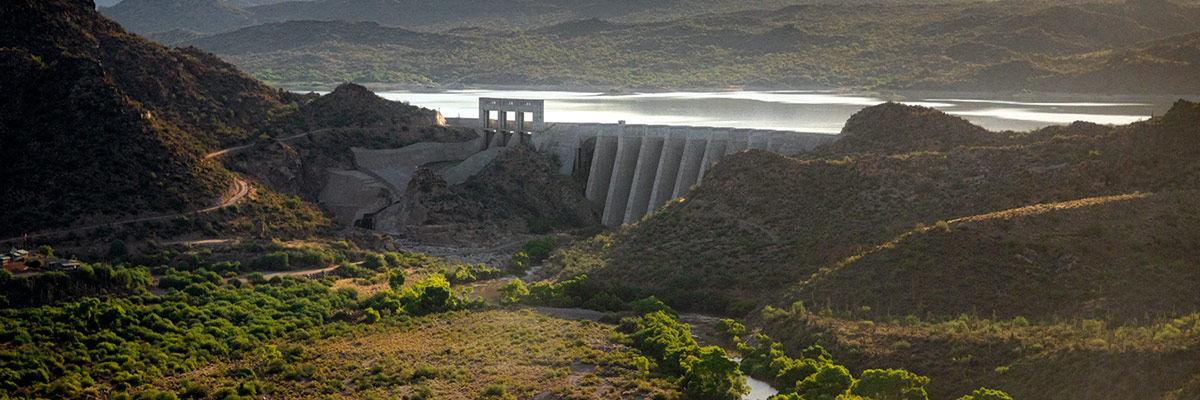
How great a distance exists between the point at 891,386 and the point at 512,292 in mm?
19956

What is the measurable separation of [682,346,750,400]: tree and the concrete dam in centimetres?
2638

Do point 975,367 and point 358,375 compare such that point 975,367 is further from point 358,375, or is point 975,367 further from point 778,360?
point 358,375

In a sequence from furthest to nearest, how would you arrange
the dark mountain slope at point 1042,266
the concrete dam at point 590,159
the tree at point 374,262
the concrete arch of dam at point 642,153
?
the concrete dam at point 590,159, the concrete arch of dam at point 642,153, the tree at point 374,262, the dark mountain slope at point 1042,266

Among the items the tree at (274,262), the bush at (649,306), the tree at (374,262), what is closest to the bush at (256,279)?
the tree at (274,262)

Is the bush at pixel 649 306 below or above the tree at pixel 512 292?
above

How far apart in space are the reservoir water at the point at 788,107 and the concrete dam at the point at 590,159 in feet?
88.5

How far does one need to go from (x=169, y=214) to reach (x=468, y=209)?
15.7 meters

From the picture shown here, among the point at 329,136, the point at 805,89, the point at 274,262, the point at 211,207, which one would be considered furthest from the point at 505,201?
A: the point at 805,89

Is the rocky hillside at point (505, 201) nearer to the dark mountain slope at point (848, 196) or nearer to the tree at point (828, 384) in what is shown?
the dark mountain slope at point (848, 196)

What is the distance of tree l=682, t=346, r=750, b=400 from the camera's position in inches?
1367

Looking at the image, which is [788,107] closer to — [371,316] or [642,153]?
[642,153]

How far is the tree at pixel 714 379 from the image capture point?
34719mm

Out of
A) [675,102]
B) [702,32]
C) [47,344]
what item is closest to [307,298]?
[47,344]

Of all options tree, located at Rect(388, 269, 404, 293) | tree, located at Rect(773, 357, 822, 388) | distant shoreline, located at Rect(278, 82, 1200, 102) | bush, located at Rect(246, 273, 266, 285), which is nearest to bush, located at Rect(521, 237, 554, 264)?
tree, located at Rect(388, 269, 404, 293)
